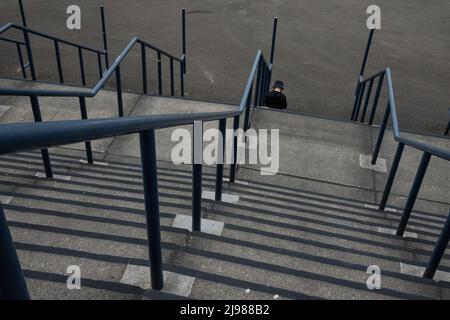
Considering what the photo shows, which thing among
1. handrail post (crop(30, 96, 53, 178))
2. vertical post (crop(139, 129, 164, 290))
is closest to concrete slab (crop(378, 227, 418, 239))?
vertical post (crop(139, 129, 164, 290))

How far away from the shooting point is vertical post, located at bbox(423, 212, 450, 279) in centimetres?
282

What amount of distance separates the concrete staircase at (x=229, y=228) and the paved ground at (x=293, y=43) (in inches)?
165

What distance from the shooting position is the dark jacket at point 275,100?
7.23 meters

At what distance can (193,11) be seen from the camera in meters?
14.7

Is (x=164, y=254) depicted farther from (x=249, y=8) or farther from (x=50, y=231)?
(x=249, y=8)

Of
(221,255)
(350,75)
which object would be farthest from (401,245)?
(350,75)

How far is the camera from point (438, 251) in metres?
2.92

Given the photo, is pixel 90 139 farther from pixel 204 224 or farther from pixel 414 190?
pixel 414 190

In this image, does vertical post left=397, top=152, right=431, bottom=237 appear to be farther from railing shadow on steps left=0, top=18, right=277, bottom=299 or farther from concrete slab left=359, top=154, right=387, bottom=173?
concrete slab left=359, top=154, right=387, bottom=173

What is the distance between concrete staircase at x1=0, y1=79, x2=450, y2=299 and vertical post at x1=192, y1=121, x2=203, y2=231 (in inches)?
4.5

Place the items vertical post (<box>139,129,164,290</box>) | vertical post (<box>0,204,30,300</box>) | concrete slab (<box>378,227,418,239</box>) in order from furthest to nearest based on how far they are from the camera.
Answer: concrete slab (<box>378,227,418,239</box>) → vertical post (<box>139,129,164,290</box>) → vertical post (<box>0,204,30,300</box>)

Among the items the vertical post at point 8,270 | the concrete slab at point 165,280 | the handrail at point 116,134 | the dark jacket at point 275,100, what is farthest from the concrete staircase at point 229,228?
the dark jacket at point 275,100

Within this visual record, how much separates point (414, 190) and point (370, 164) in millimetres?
2402
